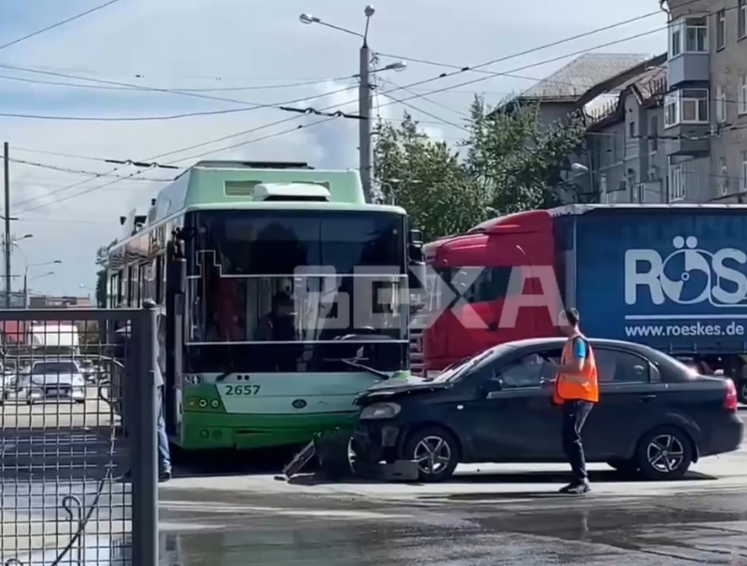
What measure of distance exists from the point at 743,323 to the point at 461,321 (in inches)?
212

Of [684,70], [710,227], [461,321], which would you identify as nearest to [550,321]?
[461,321]

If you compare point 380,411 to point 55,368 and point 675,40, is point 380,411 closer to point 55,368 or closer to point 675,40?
point 55,368

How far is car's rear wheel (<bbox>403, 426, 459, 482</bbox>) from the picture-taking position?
13.7m

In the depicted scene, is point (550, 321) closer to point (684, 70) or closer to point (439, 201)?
point (439, 201)

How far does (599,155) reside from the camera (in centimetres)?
6594

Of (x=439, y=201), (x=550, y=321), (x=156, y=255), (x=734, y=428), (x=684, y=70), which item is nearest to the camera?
(x=734, y=428)

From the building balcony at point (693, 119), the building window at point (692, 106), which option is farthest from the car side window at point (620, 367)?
the building window at point (692, 106)

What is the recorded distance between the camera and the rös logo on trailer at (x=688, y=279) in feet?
81.0

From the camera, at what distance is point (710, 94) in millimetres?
51312

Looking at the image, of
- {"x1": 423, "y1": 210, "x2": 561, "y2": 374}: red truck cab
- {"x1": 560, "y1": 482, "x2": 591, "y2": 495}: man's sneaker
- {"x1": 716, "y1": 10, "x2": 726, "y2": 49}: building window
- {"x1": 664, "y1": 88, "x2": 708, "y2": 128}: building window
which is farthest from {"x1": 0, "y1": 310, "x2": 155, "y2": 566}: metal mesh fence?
{"x1": 664, "y1": 88, "x2": 708, "y2": 128}: building window

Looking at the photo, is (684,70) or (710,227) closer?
(710,227)

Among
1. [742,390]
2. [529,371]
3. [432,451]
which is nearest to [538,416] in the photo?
[529,371]

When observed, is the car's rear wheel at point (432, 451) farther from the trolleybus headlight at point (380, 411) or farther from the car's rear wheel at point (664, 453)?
the car's rear wheel at point (664, 453)

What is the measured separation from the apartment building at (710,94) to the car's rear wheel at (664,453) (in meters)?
35.8
